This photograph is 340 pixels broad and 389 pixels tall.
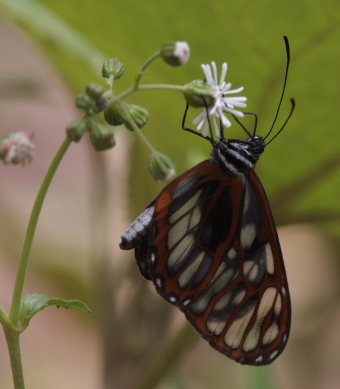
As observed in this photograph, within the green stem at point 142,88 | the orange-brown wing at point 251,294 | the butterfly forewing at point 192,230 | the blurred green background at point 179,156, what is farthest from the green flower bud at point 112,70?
the blurred green background at point 179,156

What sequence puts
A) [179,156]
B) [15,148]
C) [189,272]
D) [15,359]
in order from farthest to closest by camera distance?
1. [179,156]
2. [189,272]
3. [15,148]
4. [15,359]

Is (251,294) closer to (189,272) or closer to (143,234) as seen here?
(189,272)

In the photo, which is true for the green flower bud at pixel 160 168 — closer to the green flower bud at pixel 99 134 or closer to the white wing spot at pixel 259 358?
the green flower bud at pixel 99 134

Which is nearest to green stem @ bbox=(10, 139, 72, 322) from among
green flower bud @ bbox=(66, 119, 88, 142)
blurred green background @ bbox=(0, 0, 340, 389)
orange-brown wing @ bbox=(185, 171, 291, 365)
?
green flower bud @ bbox=(66, 119, 88, 142)

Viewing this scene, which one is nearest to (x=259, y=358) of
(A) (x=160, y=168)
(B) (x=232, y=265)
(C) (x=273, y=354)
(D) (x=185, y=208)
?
(C) (x=273, y=354)

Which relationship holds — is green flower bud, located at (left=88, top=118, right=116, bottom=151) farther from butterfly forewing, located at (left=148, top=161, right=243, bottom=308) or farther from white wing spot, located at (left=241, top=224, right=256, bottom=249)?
white wing spot, located at (left=241, top=224, right=256, bottom=249)

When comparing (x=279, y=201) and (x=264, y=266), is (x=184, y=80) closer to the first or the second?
(x=279, y=201)
